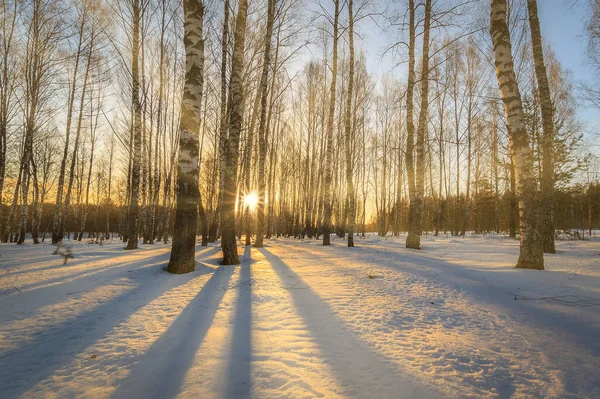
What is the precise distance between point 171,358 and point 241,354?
50cm

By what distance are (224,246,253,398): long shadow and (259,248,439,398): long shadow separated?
21.8 inches

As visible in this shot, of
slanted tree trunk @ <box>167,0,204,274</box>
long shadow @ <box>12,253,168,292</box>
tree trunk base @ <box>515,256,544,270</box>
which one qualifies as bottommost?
long shadow @ <box>12,253,168,292</box>

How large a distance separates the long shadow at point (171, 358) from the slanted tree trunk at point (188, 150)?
1973mm

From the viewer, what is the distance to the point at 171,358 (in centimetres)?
182

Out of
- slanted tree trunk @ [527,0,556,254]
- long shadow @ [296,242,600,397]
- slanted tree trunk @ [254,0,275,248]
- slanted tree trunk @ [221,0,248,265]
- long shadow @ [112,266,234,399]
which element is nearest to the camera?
long shadow @ [112,266,234,399]

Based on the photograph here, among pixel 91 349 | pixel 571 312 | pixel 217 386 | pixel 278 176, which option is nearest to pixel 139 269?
pixel 91 349

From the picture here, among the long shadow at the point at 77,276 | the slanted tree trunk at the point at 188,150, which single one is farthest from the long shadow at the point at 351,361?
the long shadow at the point at 77,276

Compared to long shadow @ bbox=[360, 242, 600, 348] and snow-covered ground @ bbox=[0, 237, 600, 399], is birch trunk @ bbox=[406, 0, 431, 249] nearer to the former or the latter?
long shadow @ bbox=[360, 242, 600, 348]

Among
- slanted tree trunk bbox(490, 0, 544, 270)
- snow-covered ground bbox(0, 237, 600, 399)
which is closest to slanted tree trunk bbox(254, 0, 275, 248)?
slanted tree trunk bbox(490, 0, 544, 270)

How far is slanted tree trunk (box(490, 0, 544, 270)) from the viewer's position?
4820 mm

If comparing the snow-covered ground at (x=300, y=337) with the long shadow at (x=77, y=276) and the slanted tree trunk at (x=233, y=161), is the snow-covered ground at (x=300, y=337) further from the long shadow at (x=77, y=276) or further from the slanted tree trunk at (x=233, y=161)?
the slanted tree trunk at (x=233, y=161)

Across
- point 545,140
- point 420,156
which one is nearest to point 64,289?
point 420,156

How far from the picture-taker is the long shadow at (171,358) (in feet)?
4.72

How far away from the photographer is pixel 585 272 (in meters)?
4.49
